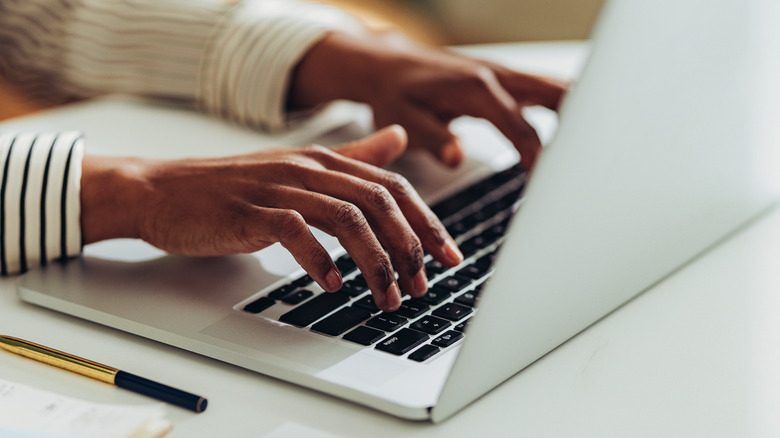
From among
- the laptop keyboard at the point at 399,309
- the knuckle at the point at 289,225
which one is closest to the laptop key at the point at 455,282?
the laptop keyboard at the point at 399,309

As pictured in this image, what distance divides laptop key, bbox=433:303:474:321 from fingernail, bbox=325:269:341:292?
6 cm

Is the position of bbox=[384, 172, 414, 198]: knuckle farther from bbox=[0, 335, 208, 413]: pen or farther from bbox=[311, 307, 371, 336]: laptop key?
bbox=[0, 335, 208, 413]: pen

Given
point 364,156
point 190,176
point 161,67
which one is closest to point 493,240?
point 364,156

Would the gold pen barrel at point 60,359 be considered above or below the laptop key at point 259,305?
below

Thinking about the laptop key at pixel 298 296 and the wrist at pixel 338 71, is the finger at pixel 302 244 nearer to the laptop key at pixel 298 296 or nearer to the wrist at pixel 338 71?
the laptop key at pixel 298 296

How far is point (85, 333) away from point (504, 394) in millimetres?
258

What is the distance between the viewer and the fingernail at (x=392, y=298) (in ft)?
1.53

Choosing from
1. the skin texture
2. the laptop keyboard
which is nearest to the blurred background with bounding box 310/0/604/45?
the skin texture

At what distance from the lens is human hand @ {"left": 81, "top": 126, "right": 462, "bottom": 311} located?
0.49 meters

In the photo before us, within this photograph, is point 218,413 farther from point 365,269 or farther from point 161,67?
point 161,67

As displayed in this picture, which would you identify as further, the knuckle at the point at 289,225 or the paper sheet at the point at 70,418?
the knuckle at the point at 289,225

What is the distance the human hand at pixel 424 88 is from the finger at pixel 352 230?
269mm

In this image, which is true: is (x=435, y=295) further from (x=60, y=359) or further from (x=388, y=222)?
(x=60, y=359)

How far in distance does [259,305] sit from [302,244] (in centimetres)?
5
